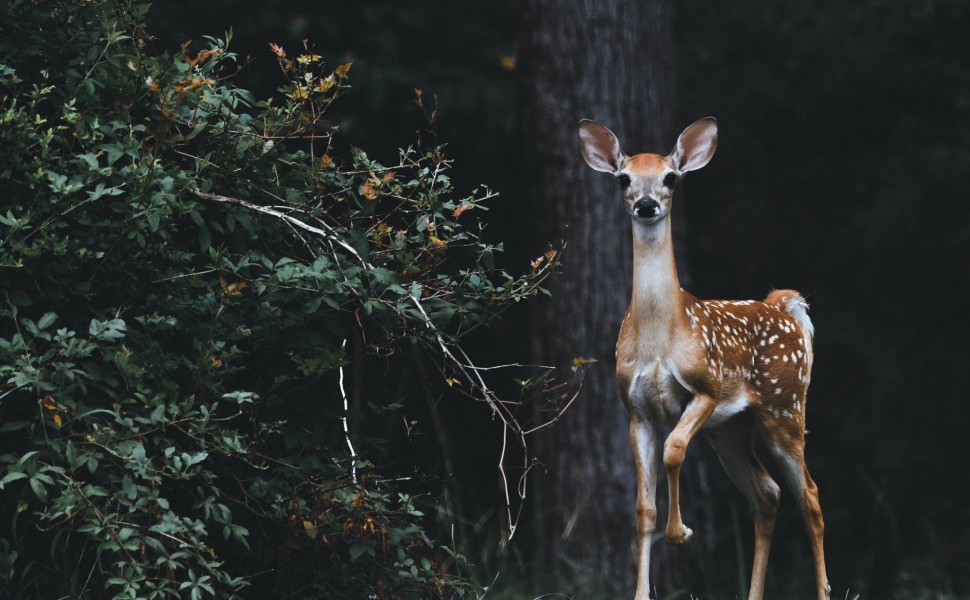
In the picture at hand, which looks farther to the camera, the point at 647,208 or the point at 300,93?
the point at 300,93

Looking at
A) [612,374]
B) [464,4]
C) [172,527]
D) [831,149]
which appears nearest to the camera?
[172,527]

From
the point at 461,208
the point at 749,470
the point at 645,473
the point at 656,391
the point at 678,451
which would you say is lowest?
the point at 749,470

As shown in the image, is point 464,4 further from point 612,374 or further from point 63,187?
point 63,187

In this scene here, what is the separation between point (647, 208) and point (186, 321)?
1307 millimetres

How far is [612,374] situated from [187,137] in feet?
9.89

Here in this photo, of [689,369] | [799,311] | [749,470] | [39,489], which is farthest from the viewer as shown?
[799,311]

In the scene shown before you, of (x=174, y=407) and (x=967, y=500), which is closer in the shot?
(x=174, y=407)

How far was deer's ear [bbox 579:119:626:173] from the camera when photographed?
388cm

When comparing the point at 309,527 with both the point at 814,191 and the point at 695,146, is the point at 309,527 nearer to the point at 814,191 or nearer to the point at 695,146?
the point at 695,146

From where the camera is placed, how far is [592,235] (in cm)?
627

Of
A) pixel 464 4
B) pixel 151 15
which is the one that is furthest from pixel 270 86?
pixel 464 4

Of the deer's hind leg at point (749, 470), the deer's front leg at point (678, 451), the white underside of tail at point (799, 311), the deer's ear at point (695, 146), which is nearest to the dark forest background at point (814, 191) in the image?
the white underside of tail at point (799, 311)

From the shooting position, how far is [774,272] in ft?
33.4

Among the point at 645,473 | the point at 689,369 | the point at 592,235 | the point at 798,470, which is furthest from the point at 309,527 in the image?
the point at 592,235
